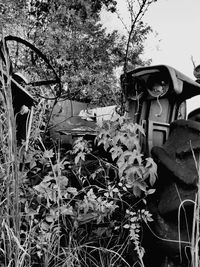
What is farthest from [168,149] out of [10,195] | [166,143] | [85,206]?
[10,195]

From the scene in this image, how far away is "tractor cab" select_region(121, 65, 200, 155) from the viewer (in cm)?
173

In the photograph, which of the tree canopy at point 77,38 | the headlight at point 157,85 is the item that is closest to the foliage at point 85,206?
the headlight at point 157,85

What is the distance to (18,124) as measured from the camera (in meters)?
1.99

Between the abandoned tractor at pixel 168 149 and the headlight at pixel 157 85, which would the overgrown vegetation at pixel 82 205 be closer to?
the abandoned tractor at pixel 168 149

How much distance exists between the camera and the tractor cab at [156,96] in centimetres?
173

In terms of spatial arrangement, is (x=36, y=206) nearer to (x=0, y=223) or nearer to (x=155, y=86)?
(x=0, y=223)

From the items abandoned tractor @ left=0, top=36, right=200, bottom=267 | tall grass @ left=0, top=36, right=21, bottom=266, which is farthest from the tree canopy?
tall grass @ left=0, top=36, right=21, bottom=266

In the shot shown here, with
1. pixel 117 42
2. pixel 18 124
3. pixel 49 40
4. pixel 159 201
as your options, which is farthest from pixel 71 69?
pixel 159 201

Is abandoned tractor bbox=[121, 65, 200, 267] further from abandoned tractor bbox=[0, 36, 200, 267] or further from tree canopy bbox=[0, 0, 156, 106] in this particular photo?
tree canopy bbox=[0, 0, 156, 106]

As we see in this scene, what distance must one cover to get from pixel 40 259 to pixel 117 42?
8357 millimetres

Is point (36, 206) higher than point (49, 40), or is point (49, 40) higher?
point (49, 40)

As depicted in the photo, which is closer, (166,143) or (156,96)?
(166,143)

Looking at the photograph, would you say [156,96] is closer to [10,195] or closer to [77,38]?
[10,195]

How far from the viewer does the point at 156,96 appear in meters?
1.78
